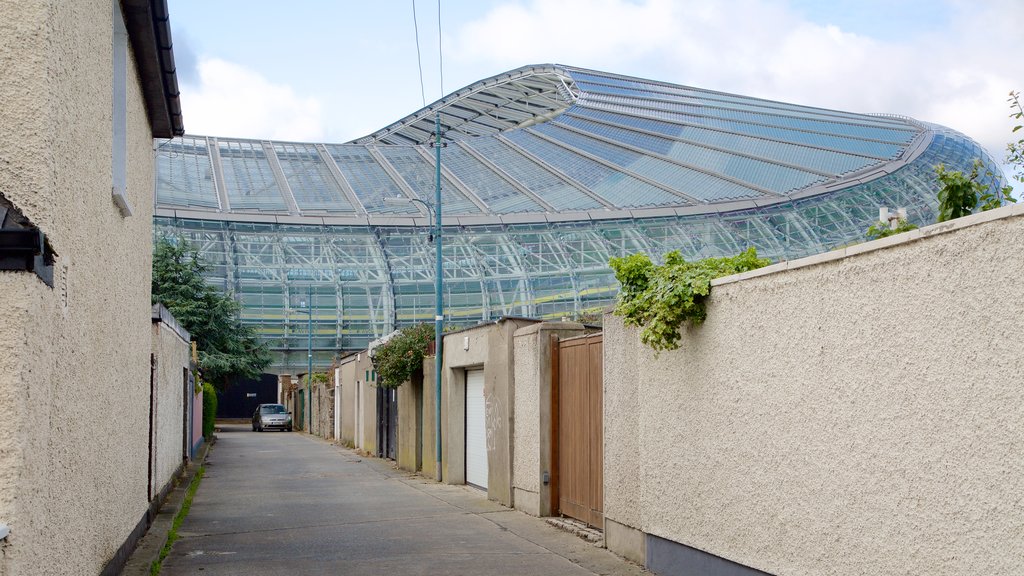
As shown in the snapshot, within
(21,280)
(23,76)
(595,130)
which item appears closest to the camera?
(21,280)

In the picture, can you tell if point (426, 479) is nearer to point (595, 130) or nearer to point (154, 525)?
→ point (154, 525)

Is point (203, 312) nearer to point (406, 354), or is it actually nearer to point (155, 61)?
point (406, 354)

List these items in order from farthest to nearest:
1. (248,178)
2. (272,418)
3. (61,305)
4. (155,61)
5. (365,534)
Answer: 1. (248,178)
2. (272,418)
3. (365,534)
4. (155,61)
5. (61,305)

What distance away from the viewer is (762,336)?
318 inches

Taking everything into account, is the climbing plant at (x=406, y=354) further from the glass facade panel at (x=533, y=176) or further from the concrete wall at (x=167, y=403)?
the glass facade panel at (x=533, y=176)

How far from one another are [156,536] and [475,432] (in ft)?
24.8

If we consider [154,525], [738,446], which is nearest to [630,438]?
[738,446]

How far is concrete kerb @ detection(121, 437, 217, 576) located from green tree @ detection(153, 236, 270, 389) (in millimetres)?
24031

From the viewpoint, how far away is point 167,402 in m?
16.5

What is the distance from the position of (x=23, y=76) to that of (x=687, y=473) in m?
6.40

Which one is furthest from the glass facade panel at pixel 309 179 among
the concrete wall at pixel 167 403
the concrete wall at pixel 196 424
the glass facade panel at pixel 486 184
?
the concrete wall at pixel 167 403

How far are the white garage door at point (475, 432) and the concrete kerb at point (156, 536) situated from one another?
5176mm

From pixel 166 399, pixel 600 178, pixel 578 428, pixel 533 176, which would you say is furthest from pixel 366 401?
pixel 533 176

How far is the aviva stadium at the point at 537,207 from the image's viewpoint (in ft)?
170
